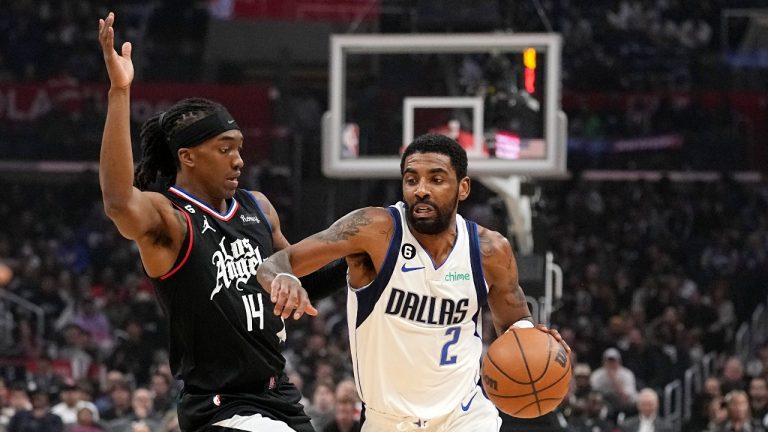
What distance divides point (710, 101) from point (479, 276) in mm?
14999

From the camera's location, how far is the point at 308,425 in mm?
4480

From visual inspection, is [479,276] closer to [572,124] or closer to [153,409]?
[153,409]

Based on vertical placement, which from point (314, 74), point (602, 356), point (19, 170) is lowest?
point (602, 356)

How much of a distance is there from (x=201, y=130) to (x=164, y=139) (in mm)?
245

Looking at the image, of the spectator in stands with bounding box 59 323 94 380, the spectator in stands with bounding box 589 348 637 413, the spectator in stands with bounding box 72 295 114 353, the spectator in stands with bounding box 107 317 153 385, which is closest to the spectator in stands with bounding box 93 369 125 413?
the spectator in stands with bounding box 107 317 153 385

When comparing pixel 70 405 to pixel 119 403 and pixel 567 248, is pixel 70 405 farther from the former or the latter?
pixel 567 248

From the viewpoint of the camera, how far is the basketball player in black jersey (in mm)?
4285

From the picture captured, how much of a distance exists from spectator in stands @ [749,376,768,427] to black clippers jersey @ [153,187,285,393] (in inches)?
317

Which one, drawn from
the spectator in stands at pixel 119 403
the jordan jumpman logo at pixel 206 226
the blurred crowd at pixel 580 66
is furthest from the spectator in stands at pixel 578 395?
the jordan jumpman logo at pixel 206 226

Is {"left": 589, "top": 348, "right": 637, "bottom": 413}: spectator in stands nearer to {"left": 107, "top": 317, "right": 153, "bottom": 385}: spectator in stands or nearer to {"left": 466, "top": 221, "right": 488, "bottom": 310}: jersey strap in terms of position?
{"left": 107, "top": 317, "right": 153, "bottom": 385}: spectator in stands

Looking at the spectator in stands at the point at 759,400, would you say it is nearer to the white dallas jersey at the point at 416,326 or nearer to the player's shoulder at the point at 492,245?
the player's shoulder at the point at 492,245

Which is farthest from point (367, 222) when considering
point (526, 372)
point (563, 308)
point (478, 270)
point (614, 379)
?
point (563, 308)

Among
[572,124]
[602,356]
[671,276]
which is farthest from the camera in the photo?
[572,124]

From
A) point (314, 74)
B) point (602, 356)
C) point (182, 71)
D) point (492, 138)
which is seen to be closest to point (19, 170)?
point (182, 71)
